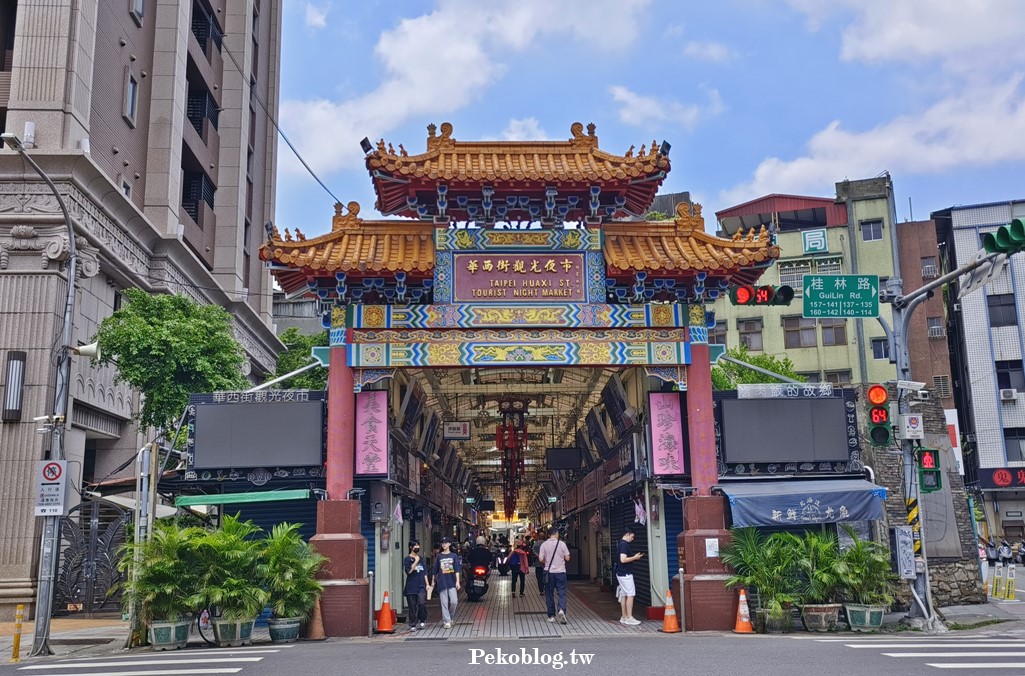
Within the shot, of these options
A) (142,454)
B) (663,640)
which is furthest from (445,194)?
(663,640)

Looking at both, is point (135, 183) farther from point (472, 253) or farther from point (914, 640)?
point (914, 640)

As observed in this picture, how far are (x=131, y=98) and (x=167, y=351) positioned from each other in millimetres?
13006

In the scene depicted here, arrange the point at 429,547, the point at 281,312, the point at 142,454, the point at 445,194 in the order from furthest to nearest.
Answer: the point at 281,312
the point at 429,547
the point at 445,194
the point at 142,454

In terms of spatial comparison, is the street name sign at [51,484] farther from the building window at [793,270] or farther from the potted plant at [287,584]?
the building window at [793,270]

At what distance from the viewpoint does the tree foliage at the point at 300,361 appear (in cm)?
4054

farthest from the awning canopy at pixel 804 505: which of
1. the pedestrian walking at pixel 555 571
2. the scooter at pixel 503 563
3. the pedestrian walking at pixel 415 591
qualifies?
the scooter at pixel 503 563

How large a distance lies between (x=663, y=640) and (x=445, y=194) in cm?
971

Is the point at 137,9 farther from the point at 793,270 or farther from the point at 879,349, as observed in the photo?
the point at 879,349

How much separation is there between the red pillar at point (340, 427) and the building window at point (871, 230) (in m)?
43.6

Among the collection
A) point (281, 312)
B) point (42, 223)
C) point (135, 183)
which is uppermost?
point (281, 312)

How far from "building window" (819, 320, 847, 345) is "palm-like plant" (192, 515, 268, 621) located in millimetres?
44771

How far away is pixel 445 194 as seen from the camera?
19078mm

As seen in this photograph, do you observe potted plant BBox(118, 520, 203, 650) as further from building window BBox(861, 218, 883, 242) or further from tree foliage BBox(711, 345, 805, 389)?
building window BBox(861, 218, 883, 242)

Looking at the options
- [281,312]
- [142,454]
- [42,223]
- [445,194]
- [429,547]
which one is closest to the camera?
[142,454]
